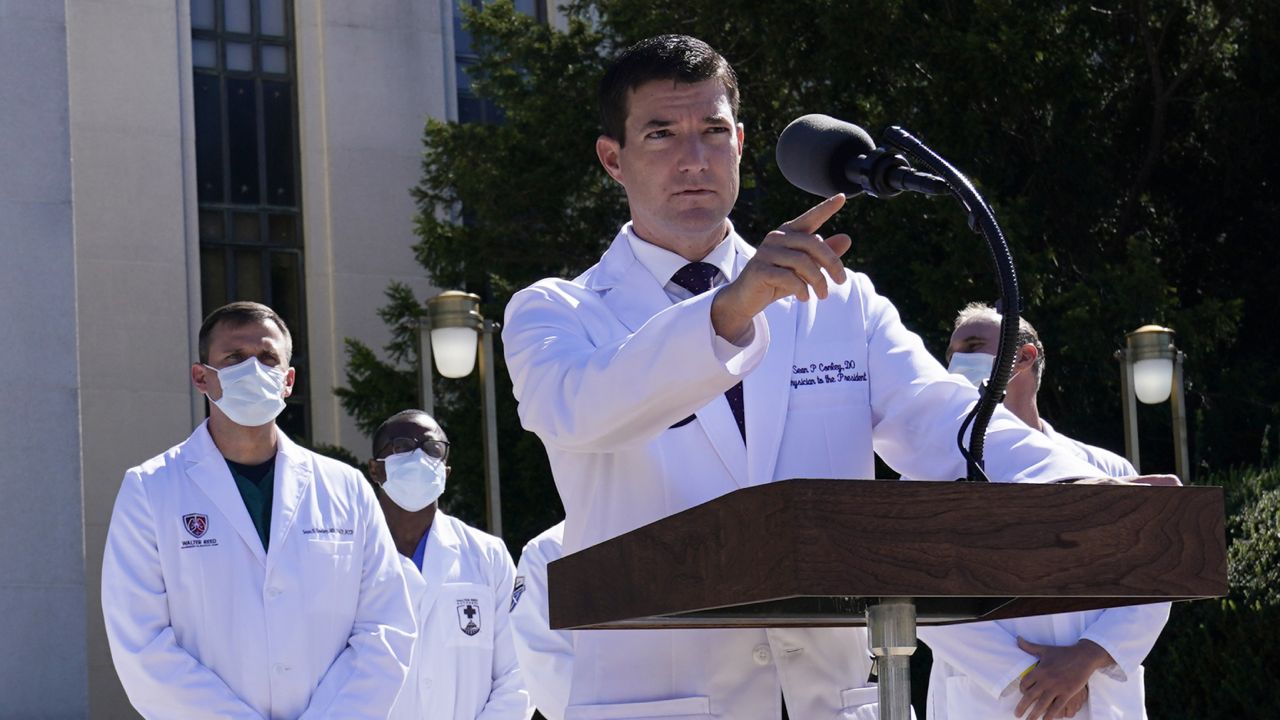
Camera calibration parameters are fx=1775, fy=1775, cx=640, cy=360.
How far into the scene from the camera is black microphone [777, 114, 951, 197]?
2.73 metres

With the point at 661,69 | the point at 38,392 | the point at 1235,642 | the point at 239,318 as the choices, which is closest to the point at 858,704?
the point at 661,69

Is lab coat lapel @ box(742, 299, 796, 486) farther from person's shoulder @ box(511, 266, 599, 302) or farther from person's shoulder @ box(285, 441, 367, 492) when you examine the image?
person's shoulder @ box(285, 441, 367, 492)

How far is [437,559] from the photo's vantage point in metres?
8.29

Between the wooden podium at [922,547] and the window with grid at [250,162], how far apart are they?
→ 69.2 ft

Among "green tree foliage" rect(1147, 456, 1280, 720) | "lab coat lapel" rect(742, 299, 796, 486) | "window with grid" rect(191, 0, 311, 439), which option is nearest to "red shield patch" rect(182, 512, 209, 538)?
"lab coat lapel" rect(742, 299, 796, 486)

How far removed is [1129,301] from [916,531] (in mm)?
15087

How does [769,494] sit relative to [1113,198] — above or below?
below

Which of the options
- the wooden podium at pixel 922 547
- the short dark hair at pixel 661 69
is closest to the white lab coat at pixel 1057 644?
the short dark hair at pixel 661 69

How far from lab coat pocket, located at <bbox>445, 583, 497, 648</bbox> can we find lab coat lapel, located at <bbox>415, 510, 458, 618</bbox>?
5 centimetres

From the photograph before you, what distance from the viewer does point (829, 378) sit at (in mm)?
3414

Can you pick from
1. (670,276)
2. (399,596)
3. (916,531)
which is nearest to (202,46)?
(399,596)

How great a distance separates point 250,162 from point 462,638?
1662 centimetres

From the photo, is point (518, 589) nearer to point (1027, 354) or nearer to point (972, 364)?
point (972, 364)

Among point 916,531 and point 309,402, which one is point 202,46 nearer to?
point 309,402
